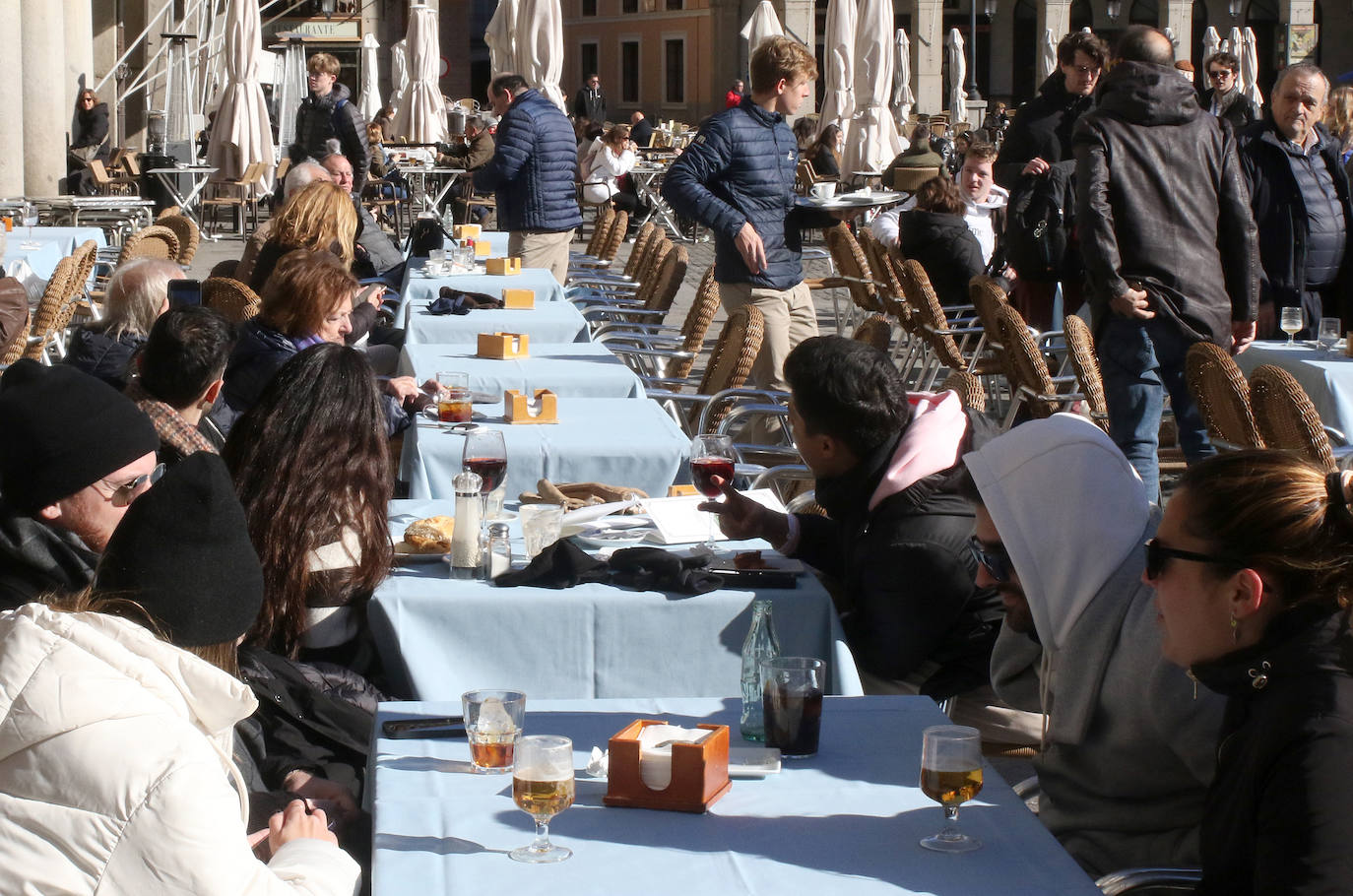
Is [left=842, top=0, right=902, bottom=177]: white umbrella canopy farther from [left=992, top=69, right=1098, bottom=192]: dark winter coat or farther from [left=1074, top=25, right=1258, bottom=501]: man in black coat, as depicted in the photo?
[left=1074, top=25, right=1258, bottom=501]: man in black coat

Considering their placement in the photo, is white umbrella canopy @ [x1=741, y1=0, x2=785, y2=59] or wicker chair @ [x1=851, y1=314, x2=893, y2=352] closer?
wicker chair @ [x1=851, y1=314, x2=893, y2=352]

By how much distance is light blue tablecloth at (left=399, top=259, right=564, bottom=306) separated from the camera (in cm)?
856

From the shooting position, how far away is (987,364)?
8406mm

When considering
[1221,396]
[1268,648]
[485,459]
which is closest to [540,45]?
[1221,396]

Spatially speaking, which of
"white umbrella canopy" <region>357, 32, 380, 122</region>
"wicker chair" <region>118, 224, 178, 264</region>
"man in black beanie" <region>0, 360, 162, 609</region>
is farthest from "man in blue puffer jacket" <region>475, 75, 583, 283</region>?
"white umbrella canopy" <region>357, 32, 380, 122</region>

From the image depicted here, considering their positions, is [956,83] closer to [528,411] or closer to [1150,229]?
[1150,229]

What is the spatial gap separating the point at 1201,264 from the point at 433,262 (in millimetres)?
4772

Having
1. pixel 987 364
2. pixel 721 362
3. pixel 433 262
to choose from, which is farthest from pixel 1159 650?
pixel 433 262

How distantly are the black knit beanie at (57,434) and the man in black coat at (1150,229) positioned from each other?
11.9ft

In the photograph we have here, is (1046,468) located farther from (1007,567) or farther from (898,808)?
(898,808)

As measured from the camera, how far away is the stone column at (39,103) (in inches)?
680

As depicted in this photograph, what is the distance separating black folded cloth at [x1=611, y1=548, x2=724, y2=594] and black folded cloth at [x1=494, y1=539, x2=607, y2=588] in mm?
50

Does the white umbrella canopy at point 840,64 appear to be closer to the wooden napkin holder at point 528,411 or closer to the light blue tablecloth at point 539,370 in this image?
the light blue tablecloth at point 539,370

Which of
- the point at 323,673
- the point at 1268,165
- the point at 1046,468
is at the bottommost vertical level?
the point at 323,673
